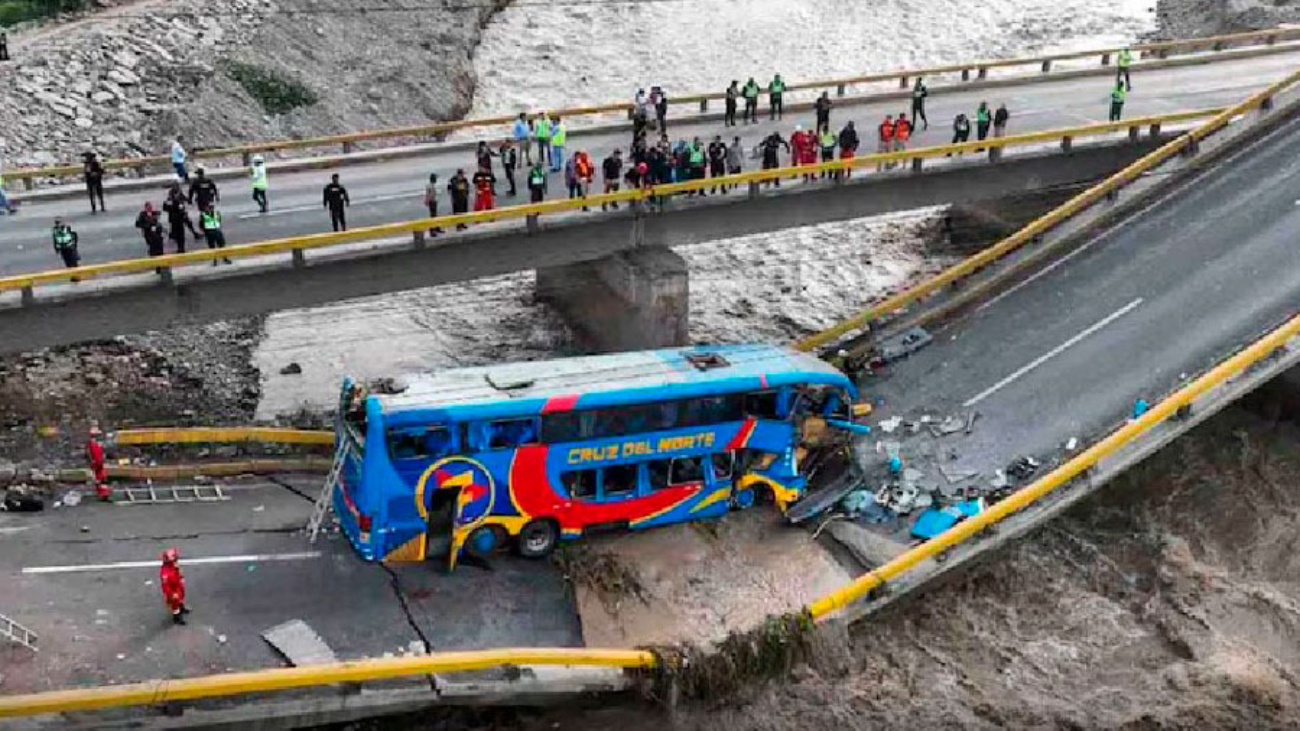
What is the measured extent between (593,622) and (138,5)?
38.2m

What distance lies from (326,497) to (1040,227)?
1709 cm

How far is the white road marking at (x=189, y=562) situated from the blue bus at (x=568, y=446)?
0.95 m

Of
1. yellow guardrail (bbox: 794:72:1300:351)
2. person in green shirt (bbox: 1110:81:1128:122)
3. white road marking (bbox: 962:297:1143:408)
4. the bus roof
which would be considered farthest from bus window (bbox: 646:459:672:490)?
person in green shirt (bbox: 1110:81:1128:122)

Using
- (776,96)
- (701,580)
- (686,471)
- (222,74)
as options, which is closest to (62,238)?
(686,471)

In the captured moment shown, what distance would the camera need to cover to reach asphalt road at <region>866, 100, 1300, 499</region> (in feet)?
82.5

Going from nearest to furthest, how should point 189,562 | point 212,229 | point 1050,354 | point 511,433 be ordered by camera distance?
point 189,562 < point 511,433 < point 212,229 < point 1050,354

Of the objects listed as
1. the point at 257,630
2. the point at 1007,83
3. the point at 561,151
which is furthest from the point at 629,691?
the point at 1007,83

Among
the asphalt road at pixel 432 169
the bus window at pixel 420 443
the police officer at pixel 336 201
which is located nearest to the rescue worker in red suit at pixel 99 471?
the asphalt road at pixel 432 169

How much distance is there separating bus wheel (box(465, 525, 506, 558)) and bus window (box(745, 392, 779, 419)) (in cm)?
461

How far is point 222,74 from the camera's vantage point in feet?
152

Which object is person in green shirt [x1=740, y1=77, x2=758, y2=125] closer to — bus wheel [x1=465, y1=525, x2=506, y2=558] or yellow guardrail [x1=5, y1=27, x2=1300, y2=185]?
yellow guardrail [x1=5, y1=27, x2=1300, y2=185]

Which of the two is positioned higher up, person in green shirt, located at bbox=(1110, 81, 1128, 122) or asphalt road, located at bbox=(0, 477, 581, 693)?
person in green shirt, located at bbox=(1110, 81, 1128, 122)

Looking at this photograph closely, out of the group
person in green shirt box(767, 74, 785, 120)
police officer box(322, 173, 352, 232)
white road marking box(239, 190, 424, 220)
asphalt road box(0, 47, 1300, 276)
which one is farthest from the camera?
person in green shirt box(767, 74, 785, 120)

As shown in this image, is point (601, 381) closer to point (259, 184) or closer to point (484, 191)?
point (484, 191)
